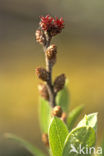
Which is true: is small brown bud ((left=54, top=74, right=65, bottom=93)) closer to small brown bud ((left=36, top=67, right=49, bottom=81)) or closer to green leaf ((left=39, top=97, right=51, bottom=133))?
small brown bud ((left=36, top=67, right=49, bottom=81))

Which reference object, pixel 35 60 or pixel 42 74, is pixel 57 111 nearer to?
pixel 42 74

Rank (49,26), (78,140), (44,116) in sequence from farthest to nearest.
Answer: (44,116), (49,26), (78,140)

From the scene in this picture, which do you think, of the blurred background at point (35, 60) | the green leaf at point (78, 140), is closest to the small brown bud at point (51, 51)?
the green leaf at point (78, 140)

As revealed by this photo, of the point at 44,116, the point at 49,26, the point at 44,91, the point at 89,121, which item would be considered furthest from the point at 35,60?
the point at 89,121

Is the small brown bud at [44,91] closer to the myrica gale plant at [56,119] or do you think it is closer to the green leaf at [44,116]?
the myrica gale plant at [56,119]

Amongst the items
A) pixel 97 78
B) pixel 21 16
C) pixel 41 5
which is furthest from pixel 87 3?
pixel 97 78

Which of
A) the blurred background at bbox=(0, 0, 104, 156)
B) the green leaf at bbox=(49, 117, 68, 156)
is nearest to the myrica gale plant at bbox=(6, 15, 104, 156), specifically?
the green leaf at bbox=(49, 117, 68, 156)

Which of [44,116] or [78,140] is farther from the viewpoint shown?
[44,116]

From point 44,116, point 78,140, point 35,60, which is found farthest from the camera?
point 35,60
